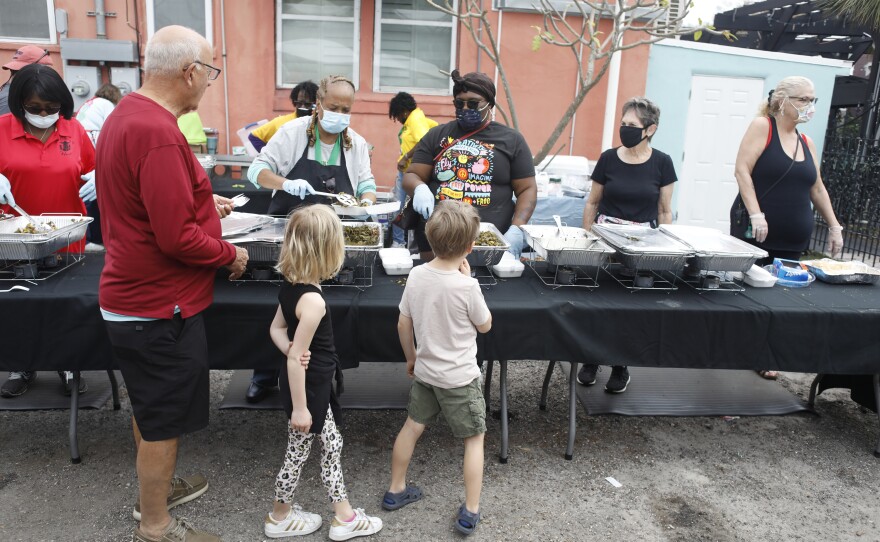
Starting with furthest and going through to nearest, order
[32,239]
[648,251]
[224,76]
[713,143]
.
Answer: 1. [713,143]
2. [224,76]
3. [648,251]
4. [32,239]

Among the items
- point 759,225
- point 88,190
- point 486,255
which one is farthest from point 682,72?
point 88,190

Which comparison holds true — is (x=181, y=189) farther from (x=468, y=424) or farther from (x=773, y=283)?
(x=773, y=283)

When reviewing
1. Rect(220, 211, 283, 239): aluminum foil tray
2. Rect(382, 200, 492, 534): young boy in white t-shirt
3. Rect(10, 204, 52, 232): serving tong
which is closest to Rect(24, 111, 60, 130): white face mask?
Rect(10, 204, 52, 232): serving tong

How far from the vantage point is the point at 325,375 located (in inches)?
92.8

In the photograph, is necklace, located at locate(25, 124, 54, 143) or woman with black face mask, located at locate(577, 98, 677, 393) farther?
woman with black face mask, located at locate(577, 98, 677, 393)

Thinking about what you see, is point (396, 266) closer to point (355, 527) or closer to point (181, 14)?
point (355, 527)

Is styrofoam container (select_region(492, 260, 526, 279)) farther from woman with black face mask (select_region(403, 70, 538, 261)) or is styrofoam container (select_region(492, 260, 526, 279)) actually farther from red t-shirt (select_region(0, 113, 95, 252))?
red t-shirt (select_region(0, 113, 95, 252))

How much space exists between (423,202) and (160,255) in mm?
1440

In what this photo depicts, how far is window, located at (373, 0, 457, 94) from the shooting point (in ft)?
25.3

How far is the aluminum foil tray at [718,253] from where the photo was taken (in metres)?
3.02

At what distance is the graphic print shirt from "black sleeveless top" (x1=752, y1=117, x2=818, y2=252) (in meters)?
1.37

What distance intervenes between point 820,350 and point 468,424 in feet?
5.54

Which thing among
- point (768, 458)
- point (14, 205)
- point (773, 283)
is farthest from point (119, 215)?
point (768, 458)

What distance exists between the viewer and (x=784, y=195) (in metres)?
3.77
